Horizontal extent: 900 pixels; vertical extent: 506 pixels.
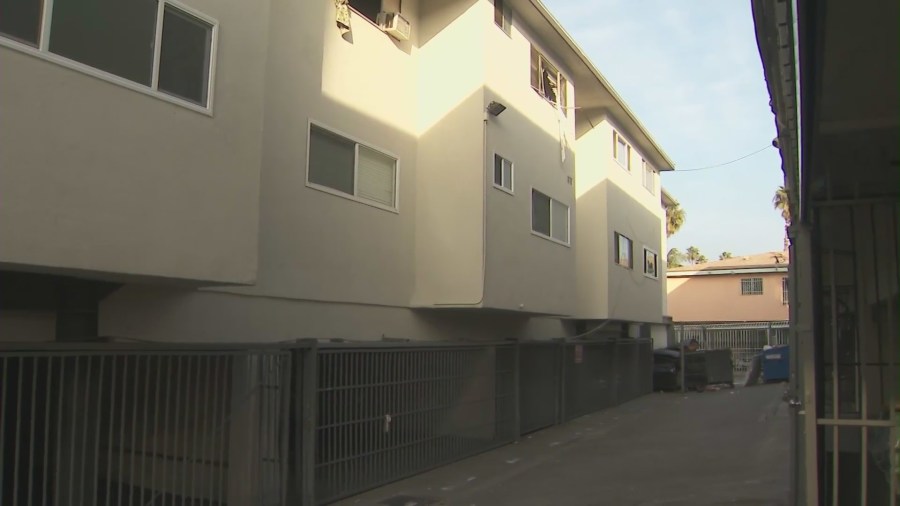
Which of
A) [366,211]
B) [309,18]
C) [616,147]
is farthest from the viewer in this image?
[616,147]

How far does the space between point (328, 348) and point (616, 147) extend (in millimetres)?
14711

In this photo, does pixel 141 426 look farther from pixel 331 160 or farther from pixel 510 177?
pixel 510 177

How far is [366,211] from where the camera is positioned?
10922mm

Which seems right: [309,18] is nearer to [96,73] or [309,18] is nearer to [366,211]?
[366,211]

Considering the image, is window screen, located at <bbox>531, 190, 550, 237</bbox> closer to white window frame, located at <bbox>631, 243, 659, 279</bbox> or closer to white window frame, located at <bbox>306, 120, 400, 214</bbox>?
white window frame, located at <bbox>306, 120, 400, 214</bbox>

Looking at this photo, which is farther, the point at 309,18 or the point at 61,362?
the point at 309,18

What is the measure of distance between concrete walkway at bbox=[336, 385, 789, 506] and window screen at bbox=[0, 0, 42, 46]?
542 centimetres

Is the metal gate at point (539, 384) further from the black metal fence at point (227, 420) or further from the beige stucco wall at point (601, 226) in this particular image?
the beige stucco wall at point (601, 226)

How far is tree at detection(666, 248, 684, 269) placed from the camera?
66.1 metres

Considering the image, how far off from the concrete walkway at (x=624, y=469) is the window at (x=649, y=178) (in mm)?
10783

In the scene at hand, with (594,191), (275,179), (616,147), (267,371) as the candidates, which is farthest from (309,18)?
(616,147)

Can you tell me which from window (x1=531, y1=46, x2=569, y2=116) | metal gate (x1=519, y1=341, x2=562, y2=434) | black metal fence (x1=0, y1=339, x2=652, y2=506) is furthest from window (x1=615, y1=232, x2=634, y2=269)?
black metal fence (x1=0, y1=339, x2=652, y2=506)

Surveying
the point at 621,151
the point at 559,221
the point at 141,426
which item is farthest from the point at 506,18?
the point at 141,426

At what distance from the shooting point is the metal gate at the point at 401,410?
7918 millimetres
